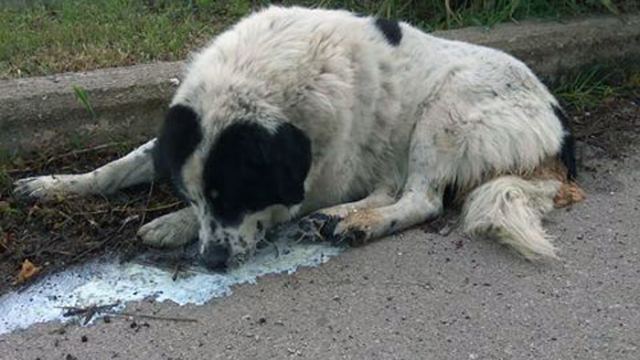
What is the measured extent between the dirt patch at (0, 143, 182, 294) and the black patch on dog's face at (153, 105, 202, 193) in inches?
20.7

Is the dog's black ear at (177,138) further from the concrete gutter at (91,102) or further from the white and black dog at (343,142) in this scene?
the concrete gutter at (91,102)

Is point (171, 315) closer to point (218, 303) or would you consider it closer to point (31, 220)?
point (218, 303)

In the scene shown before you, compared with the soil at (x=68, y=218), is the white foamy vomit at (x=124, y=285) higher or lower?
higher

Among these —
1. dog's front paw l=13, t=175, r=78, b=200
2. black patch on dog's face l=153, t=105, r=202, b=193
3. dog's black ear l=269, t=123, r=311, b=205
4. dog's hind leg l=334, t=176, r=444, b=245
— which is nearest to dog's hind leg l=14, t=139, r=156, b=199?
dog's front paw l=13, t=175, r=78, b=200

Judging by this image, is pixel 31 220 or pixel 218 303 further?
pixel 31 220

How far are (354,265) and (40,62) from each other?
276cm

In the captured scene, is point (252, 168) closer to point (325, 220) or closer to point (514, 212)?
point (325, 220)

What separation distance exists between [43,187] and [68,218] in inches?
9.8

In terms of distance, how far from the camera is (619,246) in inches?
165

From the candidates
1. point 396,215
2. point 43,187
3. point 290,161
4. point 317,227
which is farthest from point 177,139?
point 396,215

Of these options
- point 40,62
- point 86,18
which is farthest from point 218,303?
point 86,18

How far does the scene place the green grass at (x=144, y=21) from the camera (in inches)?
227

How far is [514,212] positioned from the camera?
13.8ft

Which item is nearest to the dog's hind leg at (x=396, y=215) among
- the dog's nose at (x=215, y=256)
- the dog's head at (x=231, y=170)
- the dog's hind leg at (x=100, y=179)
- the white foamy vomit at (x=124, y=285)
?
the white foamy vomit at (x=124, y=285)
